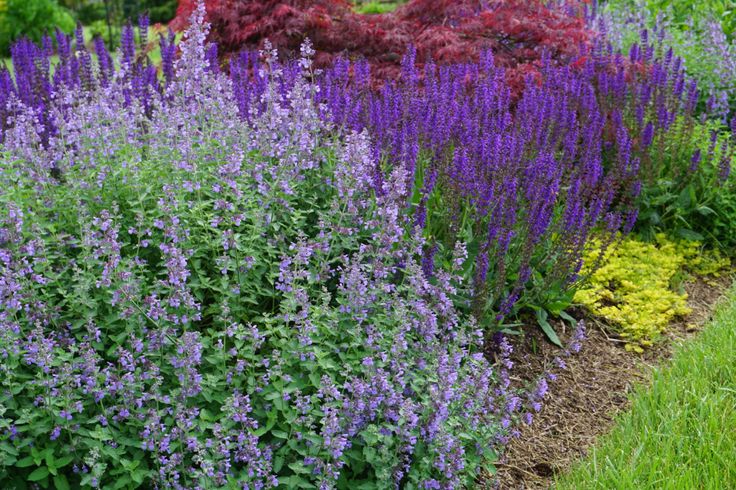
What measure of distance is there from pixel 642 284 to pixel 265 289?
288 centimetres

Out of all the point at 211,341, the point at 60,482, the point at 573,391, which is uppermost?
the point at 211,341

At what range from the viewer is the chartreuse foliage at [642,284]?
4758 millimetres

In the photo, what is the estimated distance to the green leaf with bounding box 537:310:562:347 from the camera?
4391 mm

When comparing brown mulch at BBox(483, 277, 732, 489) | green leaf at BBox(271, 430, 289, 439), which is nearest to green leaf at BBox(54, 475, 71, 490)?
green leaf at BBox(271, 430, 289, 439)

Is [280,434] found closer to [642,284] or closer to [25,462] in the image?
[25,462]

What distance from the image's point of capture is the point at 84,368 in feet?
8.87

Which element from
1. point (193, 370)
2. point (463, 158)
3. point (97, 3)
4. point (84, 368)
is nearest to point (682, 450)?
point (463, 158)

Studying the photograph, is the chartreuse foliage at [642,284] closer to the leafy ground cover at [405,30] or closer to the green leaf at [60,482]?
the leafy ground cover at [405,30]

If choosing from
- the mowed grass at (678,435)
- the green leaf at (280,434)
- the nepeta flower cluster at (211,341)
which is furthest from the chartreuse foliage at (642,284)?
the green leaf at (280,434)

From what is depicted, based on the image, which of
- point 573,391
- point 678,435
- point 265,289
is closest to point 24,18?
point 265,289

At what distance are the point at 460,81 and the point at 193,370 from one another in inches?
129

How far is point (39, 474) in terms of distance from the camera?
2561 mm

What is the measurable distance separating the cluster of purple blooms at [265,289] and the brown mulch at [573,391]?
0.29m

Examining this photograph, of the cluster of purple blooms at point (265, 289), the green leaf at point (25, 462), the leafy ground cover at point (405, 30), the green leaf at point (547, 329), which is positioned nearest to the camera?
the green leaf at point (25, 462)
